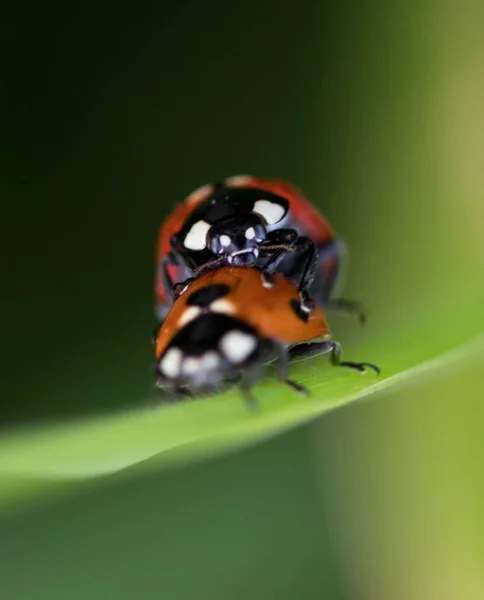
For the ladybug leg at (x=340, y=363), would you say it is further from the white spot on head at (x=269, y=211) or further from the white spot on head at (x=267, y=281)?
the white spot on head at (x=269, y=211)

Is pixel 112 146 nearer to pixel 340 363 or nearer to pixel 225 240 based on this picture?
pixel 225 240

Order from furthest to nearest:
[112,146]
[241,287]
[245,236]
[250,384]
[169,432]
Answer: [112,146], [245,236], [241,287], [250,384], [169,432]

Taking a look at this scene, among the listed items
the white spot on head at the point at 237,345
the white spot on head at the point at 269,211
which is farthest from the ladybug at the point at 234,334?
the white spot on head at the point at 269,211

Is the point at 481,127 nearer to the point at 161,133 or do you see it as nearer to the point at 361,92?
the point at 361,92

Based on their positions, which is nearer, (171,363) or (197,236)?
(171,363)

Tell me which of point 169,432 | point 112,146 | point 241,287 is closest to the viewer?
point 169,432

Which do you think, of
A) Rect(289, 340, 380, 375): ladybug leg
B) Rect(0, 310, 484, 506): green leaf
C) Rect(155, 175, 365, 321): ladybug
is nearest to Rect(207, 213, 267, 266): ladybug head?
Rect(155, 175, 365, 321): ladybug

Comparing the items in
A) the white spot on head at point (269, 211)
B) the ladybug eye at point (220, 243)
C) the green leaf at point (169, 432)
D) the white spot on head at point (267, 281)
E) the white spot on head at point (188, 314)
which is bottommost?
the green leaf at point (169, 432)

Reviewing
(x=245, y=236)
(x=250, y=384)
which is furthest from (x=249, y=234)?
(x=250, y=384)
